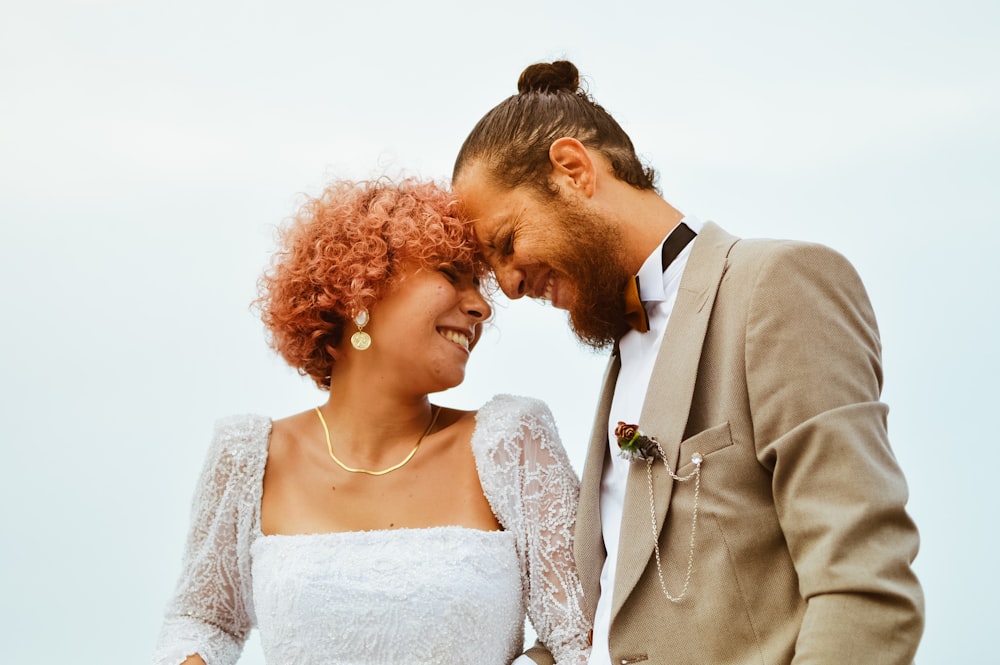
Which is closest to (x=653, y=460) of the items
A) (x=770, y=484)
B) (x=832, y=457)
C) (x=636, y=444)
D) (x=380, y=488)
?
(x=636, y=444)

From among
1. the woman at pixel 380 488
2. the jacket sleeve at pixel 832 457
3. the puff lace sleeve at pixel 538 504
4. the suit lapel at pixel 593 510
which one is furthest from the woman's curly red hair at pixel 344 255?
the jacket sleeve at pixel 832 457

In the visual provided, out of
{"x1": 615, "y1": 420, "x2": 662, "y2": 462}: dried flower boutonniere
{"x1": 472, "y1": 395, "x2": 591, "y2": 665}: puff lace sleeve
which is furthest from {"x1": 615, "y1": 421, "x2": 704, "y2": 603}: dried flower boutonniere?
{"x1": 472, "y1": 395, "x2": 591, "y2": 665}: puff lace sleeve

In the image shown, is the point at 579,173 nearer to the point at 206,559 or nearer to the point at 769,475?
the point at 769,475

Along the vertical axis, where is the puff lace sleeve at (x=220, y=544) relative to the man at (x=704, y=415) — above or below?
below

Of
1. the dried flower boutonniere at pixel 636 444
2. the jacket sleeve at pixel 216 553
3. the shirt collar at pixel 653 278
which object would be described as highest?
the shirt collar at pixel 653 278

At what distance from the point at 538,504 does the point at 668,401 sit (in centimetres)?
54

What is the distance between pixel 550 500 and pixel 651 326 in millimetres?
466

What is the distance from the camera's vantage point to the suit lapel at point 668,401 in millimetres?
1795

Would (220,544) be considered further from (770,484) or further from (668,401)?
(770,484)

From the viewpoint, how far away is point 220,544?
239 cm

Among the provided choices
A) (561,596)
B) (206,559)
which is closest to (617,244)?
(561,596)

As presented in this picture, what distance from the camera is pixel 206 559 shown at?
2.39 m

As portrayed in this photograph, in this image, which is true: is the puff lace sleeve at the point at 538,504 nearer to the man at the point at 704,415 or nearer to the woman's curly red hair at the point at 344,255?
the man at the point at 704,415

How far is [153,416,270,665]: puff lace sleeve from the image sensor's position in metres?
2.38
